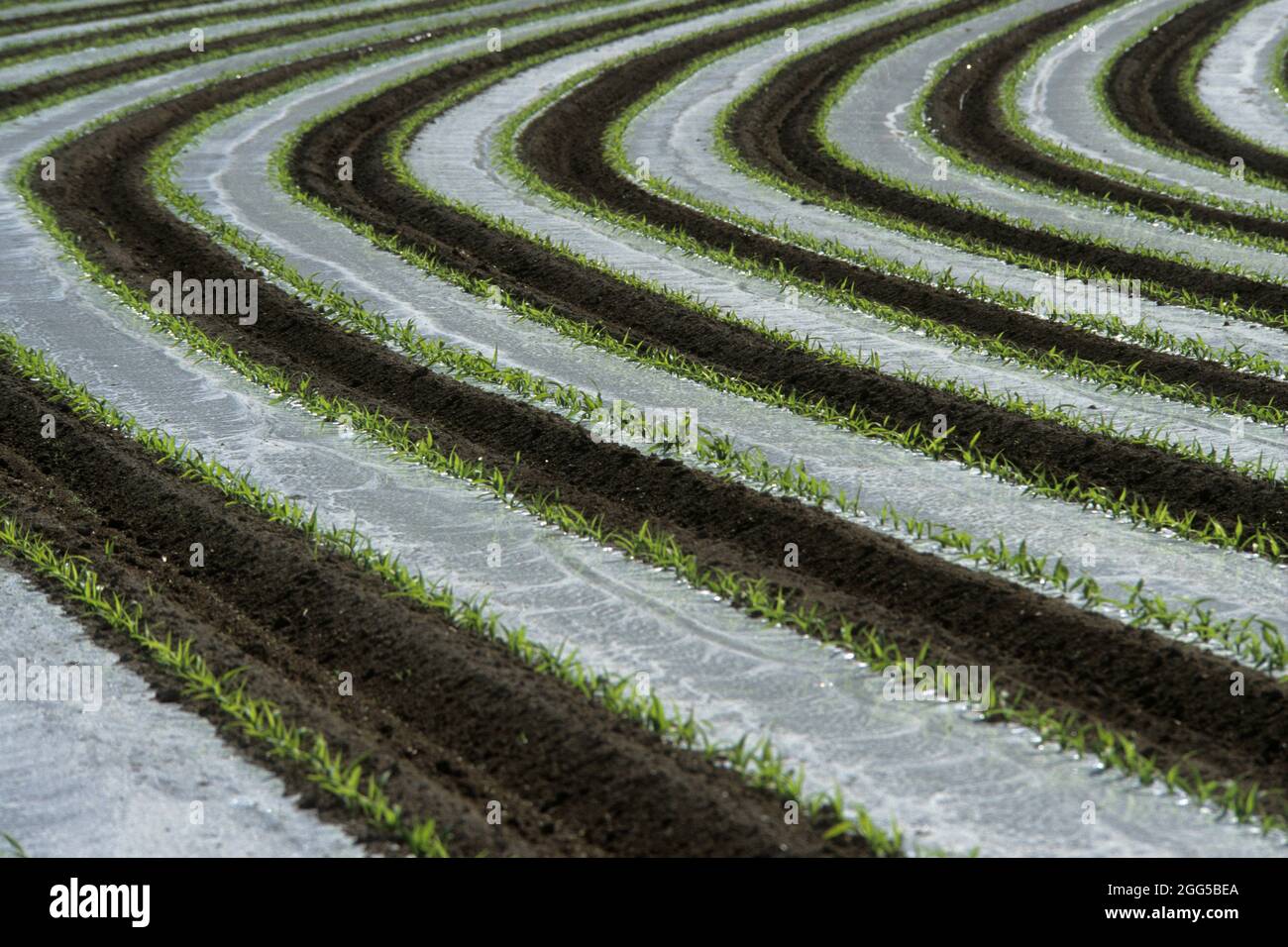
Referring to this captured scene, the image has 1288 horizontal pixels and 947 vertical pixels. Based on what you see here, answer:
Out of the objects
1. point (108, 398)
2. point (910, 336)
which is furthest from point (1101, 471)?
point (108, 398)

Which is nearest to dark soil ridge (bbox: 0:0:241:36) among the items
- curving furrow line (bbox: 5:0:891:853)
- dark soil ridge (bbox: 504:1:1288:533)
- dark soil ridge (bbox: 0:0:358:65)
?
dark soil ridge (bbox: 0:0:358:65)

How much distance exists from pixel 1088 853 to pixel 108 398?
19.7ft

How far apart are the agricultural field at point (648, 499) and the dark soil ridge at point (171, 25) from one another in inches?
316

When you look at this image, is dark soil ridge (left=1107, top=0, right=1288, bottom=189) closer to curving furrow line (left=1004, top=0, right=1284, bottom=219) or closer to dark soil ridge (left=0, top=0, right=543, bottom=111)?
curving furrow line (left=1004, top=0, right=1284, bottom=219)

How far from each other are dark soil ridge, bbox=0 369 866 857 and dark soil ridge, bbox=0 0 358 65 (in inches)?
669

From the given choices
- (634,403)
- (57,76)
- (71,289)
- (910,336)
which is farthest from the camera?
(57,76)

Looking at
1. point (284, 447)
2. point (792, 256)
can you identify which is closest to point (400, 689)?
point (284, 447)

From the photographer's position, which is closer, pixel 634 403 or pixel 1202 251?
pixel 634 403

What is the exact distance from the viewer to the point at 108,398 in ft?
26.2

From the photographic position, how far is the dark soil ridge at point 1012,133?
38.4 feet

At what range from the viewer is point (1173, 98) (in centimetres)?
1694
